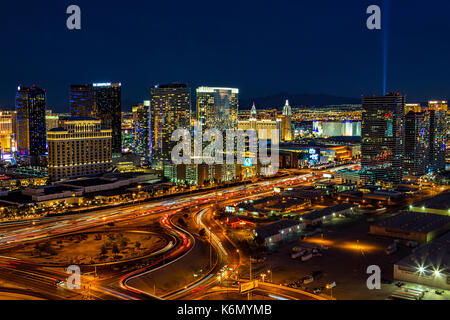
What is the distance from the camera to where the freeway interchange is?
17.2m

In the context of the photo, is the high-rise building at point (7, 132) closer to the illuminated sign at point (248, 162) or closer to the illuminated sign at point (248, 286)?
the illuminated sign at point (248, 162)

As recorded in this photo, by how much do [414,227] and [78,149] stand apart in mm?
34833

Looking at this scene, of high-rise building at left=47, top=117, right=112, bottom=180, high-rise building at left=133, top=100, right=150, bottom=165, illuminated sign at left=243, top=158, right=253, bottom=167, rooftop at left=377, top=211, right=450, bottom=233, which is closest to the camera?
rooftop at left=377, top=211, right=450, bottom=233

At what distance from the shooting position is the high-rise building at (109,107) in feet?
219

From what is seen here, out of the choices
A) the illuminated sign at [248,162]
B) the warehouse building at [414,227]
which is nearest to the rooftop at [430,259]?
the warehouse building at [414,227]

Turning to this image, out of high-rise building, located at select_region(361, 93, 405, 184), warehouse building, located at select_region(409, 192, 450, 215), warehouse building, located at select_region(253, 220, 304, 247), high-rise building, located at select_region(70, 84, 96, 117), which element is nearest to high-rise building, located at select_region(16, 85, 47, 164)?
high-rise building, located at select_region(70, 84, 96, 117)

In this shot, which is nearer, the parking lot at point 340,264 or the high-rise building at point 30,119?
the parking lot at point 340,264

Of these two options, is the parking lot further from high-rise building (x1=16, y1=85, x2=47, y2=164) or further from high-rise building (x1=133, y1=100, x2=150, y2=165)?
high-rise building (x1=16, y1=85, x2=47, y2=164)

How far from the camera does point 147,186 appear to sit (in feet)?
132

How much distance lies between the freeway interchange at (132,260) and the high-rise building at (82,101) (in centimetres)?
3546

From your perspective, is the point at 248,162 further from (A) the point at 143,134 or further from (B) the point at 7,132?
(B) the point at 7,132

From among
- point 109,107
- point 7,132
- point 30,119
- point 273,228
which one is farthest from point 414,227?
point 7,132

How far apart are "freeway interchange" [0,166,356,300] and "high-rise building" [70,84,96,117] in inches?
1396
